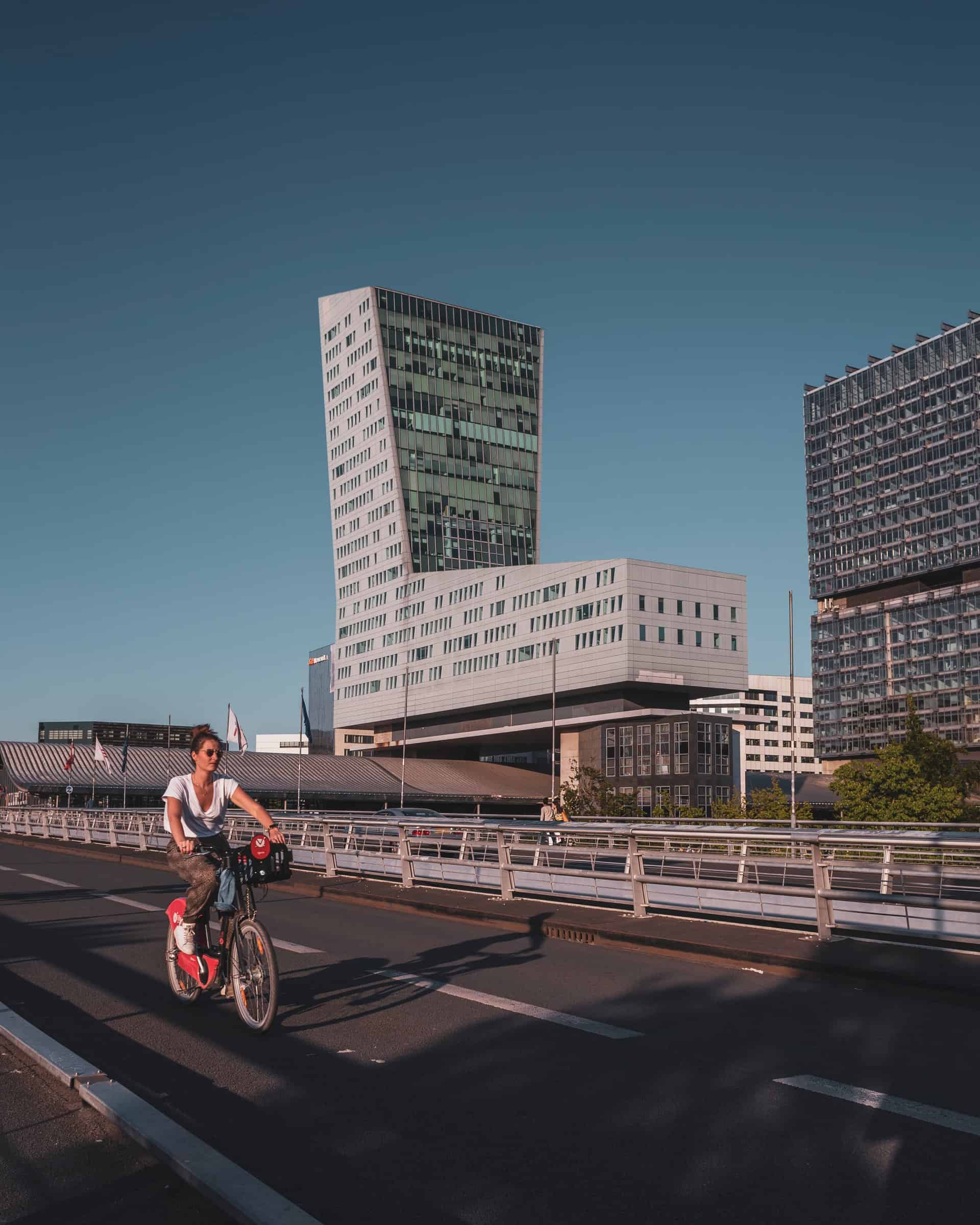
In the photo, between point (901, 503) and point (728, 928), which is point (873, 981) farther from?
point (901, 503)

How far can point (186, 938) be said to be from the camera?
27.5 feet

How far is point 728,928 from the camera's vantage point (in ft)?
43.4

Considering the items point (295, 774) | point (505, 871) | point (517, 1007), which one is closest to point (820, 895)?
point (517, 1007)

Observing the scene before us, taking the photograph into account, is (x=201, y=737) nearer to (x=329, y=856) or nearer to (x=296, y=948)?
(x=296, y=948)

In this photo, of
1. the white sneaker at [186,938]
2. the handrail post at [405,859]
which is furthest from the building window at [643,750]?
the white sneaker at [186,938]

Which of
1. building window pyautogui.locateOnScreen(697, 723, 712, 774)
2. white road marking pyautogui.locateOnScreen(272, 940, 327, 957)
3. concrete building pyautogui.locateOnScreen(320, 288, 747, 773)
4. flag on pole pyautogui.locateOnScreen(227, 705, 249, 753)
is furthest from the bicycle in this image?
building window pyautogui.locateOnScreen(697, 723, 712, 774)

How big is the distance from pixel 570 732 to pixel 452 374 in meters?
63.8

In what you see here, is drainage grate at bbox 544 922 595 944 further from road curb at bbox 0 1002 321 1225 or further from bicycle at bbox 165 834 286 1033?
road curb at bbox 0 1002 321 1225

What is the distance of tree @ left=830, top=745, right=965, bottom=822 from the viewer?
6638cm

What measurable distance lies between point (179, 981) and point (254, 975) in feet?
4.49

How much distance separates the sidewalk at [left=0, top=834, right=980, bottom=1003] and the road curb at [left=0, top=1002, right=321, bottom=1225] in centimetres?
641

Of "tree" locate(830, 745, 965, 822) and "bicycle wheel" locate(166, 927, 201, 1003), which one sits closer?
"bicycle wheel" locate(166, 927, 201, 1003)

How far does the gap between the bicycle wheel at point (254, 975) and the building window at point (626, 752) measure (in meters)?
95.1

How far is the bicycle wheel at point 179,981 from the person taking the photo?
8.73 m
